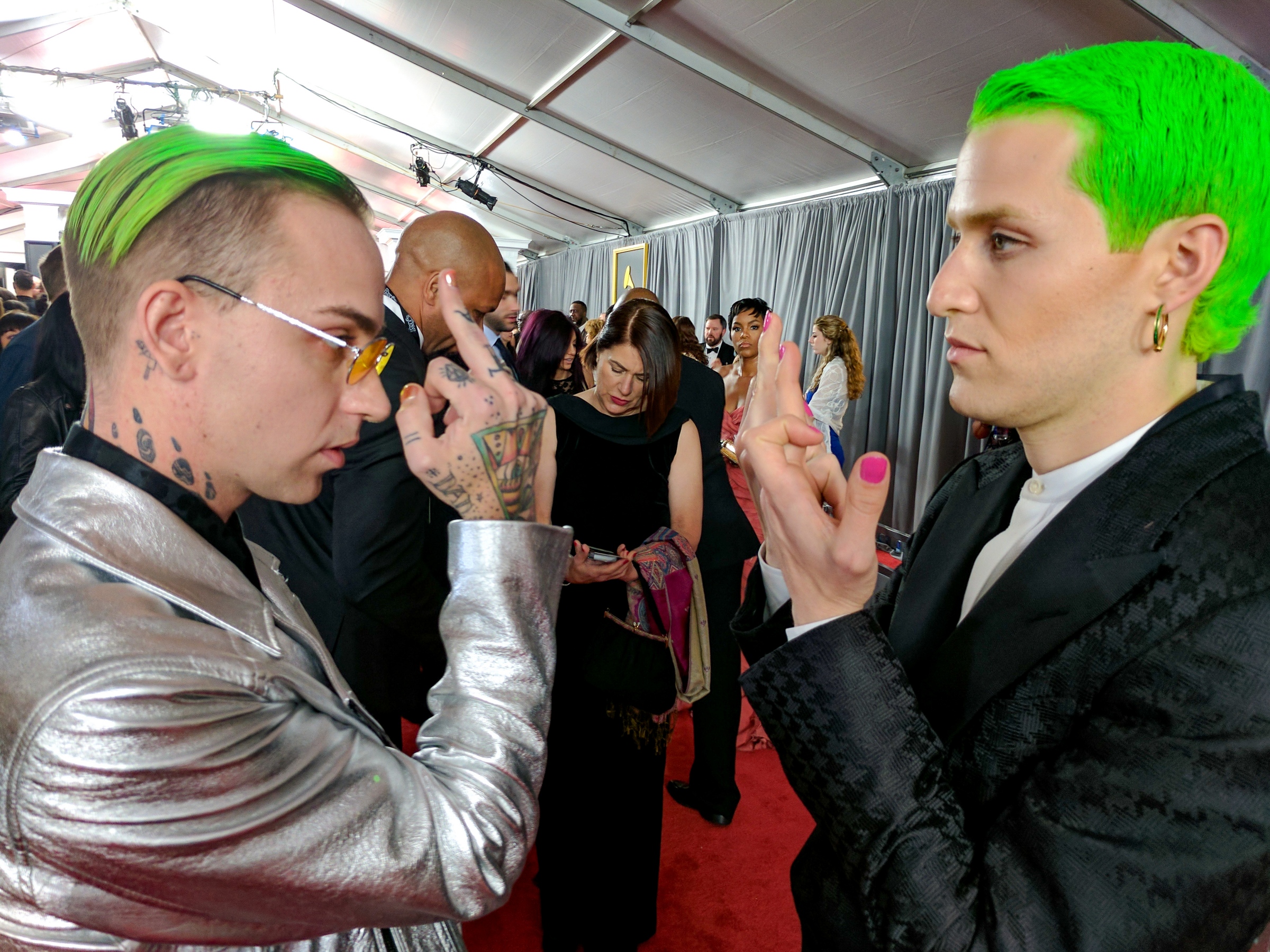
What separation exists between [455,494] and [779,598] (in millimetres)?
448

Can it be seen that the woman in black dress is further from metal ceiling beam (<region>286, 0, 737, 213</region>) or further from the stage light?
the stage light

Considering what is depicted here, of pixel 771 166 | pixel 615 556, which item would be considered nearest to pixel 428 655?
pixel 615 556

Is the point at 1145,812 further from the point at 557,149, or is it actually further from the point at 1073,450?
the point at 557,149

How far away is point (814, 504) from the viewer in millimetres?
807

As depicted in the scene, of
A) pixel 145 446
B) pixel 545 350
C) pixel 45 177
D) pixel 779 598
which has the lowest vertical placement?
pixel 779 598

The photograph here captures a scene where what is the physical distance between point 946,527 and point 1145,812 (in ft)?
1.85

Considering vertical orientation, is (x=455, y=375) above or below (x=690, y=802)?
above

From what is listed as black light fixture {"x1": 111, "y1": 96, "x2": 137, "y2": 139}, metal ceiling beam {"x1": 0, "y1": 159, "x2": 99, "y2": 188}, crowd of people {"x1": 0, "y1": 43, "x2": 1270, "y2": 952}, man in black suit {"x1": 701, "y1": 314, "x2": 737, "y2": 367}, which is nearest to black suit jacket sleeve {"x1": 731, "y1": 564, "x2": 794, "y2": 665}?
crowd of people {"x1": 0, "y1": 43, "x2": 1270, "y2": 952}

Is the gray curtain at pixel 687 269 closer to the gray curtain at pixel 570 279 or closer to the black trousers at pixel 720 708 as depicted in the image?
→ the gray curtain at pixel 570 279

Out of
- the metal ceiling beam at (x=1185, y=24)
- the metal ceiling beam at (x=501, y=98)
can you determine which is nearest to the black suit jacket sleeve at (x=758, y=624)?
the metal ceiling beam at (x=1185, y=24)

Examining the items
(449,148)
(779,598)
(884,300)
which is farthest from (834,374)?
(449,148)

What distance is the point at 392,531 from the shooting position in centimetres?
166

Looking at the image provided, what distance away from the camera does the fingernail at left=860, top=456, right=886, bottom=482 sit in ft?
2.34

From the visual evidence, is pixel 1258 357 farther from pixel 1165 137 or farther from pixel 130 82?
pixel 130 82
